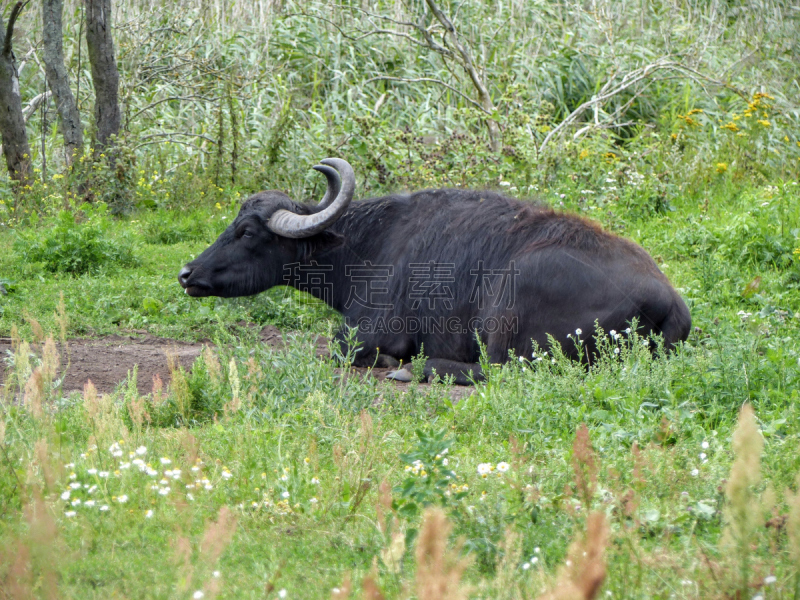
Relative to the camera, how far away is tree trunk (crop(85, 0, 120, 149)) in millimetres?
10445

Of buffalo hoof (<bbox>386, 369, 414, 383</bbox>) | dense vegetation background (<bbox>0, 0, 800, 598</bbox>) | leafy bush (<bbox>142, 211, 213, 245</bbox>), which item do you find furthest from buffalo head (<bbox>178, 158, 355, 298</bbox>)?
leafy bush (<bbox>142, 211, 213, 245</bbox>)

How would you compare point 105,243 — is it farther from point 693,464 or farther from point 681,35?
point 681,35

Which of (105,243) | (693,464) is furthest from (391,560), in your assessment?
(105,243)

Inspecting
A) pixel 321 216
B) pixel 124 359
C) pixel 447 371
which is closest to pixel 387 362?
pixel 447 371

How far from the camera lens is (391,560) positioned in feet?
6.95

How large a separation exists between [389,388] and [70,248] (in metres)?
4.89

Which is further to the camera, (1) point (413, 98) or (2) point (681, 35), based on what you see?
(2) point (681, 35)

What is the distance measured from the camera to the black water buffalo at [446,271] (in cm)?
554

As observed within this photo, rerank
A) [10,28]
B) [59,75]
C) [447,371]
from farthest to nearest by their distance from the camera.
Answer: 1. [59,75]
2. [10,28]
3. [447,371]

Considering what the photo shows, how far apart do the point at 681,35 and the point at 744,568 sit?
14.9 metres

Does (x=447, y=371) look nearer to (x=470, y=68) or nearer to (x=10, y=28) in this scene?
(x=470, y=68)

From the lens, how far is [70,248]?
8.40 m

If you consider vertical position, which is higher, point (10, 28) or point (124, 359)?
point (10, 28)

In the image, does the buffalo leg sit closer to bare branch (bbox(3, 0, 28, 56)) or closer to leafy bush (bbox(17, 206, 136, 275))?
leafy bush (bbox(17, 206, 136, 275))
